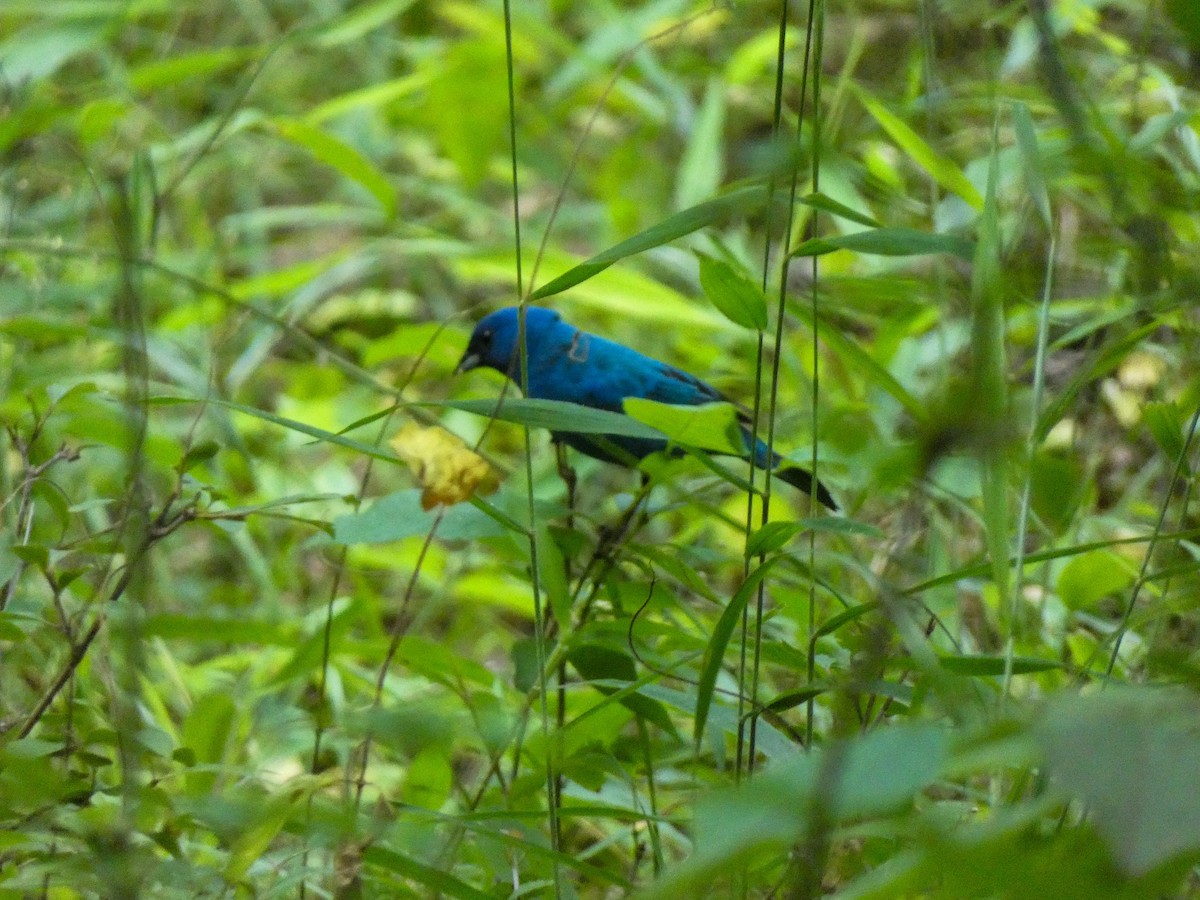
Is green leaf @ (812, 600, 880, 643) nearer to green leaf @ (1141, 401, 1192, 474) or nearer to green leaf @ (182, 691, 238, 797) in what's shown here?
green leaf @ (1141, 401, 1192, 474)

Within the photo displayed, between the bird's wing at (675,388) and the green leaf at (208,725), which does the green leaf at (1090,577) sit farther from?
the green leaf at (208,725)

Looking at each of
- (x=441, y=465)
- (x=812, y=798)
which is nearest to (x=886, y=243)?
(x=441, y=465)

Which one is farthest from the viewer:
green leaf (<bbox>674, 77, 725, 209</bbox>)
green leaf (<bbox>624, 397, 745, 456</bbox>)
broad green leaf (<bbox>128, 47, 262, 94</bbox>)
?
green leaf (<bbox>674, 77, 725, 209</bbox>)

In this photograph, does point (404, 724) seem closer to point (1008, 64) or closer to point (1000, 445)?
point (1000, 445)

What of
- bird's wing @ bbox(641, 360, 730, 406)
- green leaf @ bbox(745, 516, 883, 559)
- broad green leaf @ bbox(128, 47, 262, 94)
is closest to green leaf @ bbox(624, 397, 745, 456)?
green leaf @ bbox(745, 516, 883, 559)

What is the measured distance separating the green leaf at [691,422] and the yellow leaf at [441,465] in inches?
8.7

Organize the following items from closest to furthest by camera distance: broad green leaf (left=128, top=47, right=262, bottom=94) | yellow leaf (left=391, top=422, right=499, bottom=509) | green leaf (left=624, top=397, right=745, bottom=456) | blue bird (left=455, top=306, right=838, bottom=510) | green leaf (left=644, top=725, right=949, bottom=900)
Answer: green leaf (left=644, top=725, right=949, bottom=900)
green leaf (left=624, top=397, right=745, bottom=456)
yellow leaf (left=391, top=422, right=499, bottom=509)
blue bird (left=455, top=306, right=838, bottom=510)
broad green leaf (left=128, top=47, right=262, bottom=94)

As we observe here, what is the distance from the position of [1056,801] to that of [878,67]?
436cm

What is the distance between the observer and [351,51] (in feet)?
17.3

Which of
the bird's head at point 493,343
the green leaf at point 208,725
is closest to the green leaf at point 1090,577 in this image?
the green leaf at point 208,725

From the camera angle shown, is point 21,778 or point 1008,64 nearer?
point 21,778

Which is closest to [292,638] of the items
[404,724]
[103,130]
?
[404,724]

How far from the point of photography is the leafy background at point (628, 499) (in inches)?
38.3

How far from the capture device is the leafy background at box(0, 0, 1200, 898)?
3.19ft
